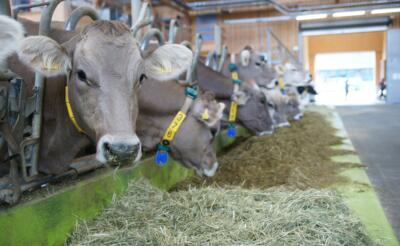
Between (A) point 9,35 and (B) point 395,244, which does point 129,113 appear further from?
(B) point 395,244

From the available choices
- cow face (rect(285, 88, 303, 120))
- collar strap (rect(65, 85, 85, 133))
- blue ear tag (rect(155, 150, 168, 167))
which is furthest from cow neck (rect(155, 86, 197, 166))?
cow face (rect(285, 88, 303, 120))

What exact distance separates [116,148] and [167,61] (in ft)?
2.63

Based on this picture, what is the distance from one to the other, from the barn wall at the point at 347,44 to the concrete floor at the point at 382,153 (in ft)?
60.4

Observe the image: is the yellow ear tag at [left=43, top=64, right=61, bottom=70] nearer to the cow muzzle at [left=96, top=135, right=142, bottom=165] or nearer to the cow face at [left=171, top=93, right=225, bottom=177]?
the cow muzzle at [left=96, top=135, right=142, bottom=165]

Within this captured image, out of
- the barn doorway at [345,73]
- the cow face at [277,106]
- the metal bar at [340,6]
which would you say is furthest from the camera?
the barn doorway at [345,73]

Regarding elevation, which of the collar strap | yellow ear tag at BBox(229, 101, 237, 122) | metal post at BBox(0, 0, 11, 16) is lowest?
yellow ear tag at BBox(229, 101, 237, 122)

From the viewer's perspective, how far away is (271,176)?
4320mm

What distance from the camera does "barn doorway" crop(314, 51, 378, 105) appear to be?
29688mm

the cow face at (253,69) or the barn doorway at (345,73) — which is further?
the barn doorway at (345,73)

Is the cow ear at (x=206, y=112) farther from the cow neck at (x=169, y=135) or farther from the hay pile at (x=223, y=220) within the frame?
the hay pile at (x=223, y=220)

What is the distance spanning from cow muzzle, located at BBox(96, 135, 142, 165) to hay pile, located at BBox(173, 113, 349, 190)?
5.15 feet

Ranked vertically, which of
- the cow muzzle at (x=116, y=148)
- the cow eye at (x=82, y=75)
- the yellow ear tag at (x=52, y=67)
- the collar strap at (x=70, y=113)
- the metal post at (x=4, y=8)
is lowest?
the cow muzzle at (x=116, y=148)

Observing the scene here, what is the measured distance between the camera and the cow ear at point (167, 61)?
2607 mm

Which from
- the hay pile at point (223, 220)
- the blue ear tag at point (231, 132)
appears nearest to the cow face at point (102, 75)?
the hay pile at point (223, 220)
